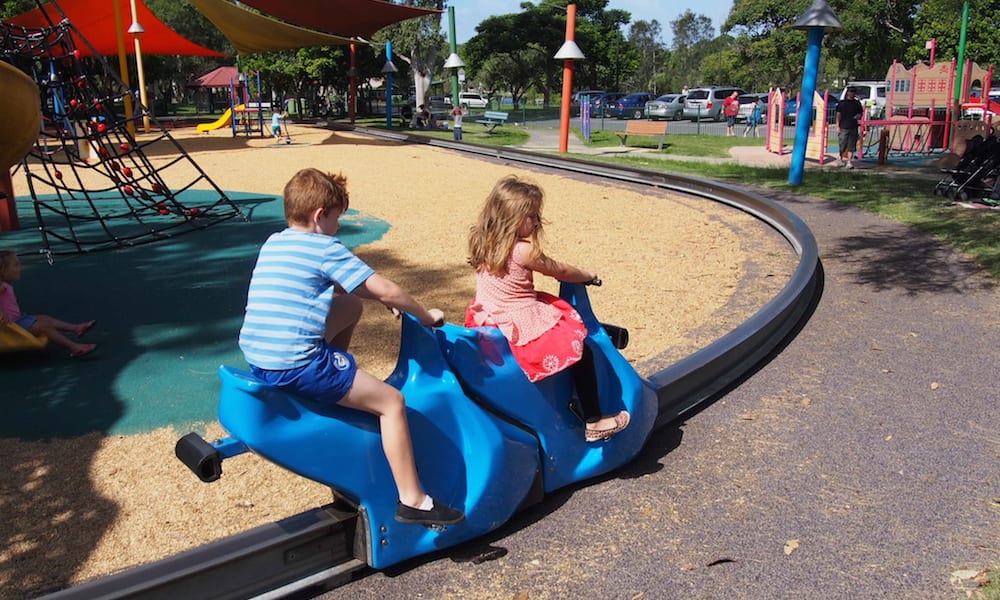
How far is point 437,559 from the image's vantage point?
9.74 feet

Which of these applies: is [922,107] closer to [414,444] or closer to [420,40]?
[414,444]

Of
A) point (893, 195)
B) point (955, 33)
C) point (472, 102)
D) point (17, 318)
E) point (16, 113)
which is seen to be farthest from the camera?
point (472, 102)

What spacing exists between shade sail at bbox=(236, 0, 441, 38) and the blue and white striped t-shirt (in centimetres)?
2081

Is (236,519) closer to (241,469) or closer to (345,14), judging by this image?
(241,469)

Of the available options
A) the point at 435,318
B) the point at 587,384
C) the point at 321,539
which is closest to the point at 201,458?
the point at 321,539

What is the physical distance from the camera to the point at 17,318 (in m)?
5.12

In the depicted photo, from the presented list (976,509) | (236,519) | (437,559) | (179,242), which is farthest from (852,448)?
(179,242)

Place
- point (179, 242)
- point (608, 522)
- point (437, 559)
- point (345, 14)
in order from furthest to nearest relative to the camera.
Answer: point (345, 14), point (179, 242), point (608, 522), point (437, 559)

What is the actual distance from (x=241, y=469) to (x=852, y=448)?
2939mm

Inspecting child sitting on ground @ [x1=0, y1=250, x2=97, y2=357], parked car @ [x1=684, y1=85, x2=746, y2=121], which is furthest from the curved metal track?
parked car @ [x1=684, y1=85, x2=746, y2=121]

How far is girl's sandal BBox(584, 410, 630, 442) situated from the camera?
337cm

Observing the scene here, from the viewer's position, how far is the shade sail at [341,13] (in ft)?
75.5

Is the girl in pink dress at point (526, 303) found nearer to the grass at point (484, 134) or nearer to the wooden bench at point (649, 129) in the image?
the wooden bench at point (649, 129)

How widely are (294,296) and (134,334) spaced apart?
368cm
